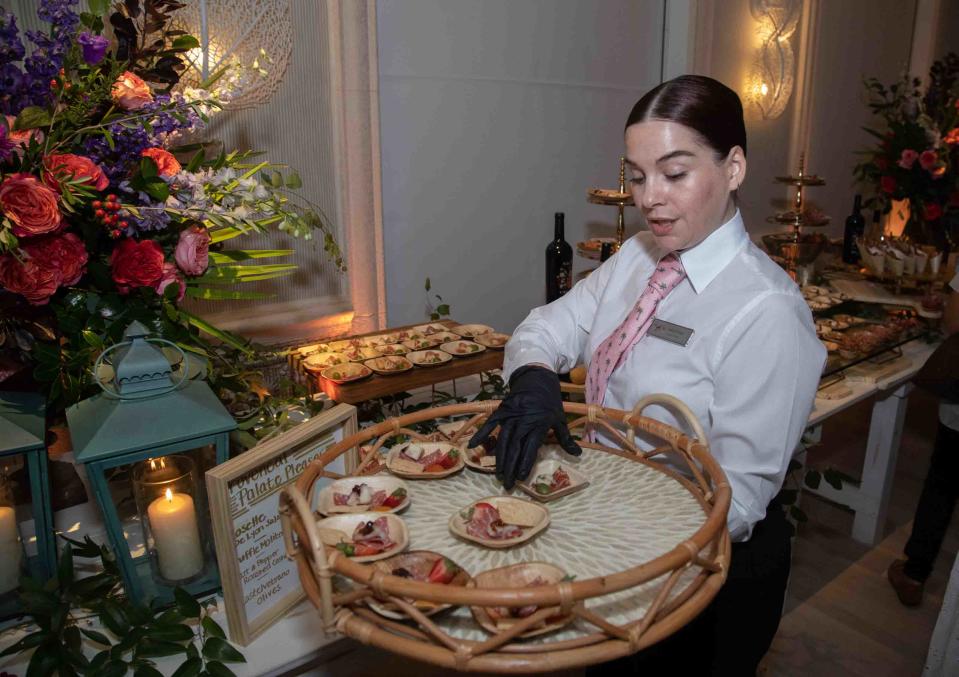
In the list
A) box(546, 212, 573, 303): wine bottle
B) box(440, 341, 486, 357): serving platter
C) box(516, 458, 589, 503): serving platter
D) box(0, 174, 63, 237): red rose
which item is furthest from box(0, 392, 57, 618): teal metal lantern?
box(546, 212, 573, 303): wine bottle

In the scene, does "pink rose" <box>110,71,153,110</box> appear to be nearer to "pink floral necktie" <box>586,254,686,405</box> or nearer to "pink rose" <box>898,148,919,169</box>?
"pink floral necktie" <box>586,254,686,405</box>

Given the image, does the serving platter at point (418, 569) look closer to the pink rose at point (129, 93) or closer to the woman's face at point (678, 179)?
A: the woman's face at point (678, 179)

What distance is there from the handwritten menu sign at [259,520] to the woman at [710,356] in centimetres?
26

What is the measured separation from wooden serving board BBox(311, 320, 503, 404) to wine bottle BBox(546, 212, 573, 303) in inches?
23.4

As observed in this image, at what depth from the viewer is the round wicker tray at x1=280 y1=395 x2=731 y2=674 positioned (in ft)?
2.04

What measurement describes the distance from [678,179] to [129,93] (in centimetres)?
84

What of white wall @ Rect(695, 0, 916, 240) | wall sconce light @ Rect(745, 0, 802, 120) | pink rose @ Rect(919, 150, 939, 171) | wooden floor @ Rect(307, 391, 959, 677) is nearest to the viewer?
wooden floor @ Rect(307, 391, 959, 677)

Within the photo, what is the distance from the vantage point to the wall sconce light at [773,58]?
3.10m

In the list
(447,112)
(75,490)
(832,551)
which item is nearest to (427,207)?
(447,112)

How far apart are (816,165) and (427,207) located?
8.11ft

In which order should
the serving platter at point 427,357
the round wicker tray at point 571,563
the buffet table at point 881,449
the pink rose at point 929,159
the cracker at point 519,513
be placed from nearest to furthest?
the round wicker tray at point 571,563 < the cracker at point 519,513 < the serving platter at point 427,357 < the buffet table at point 881,449 < the pink rose at point 929,159

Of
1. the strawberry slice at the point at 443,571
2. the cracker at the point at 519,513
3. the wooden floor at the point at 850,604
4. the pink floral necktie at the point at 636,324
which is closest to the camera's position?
the strawberry slice at the point at 443,571


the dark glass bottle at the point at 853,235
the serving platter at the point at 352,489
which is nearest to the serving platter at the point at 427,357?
the serving platter at the point at 352,489

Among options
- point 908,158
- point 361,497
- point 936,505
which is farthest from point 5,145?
point 908,158
